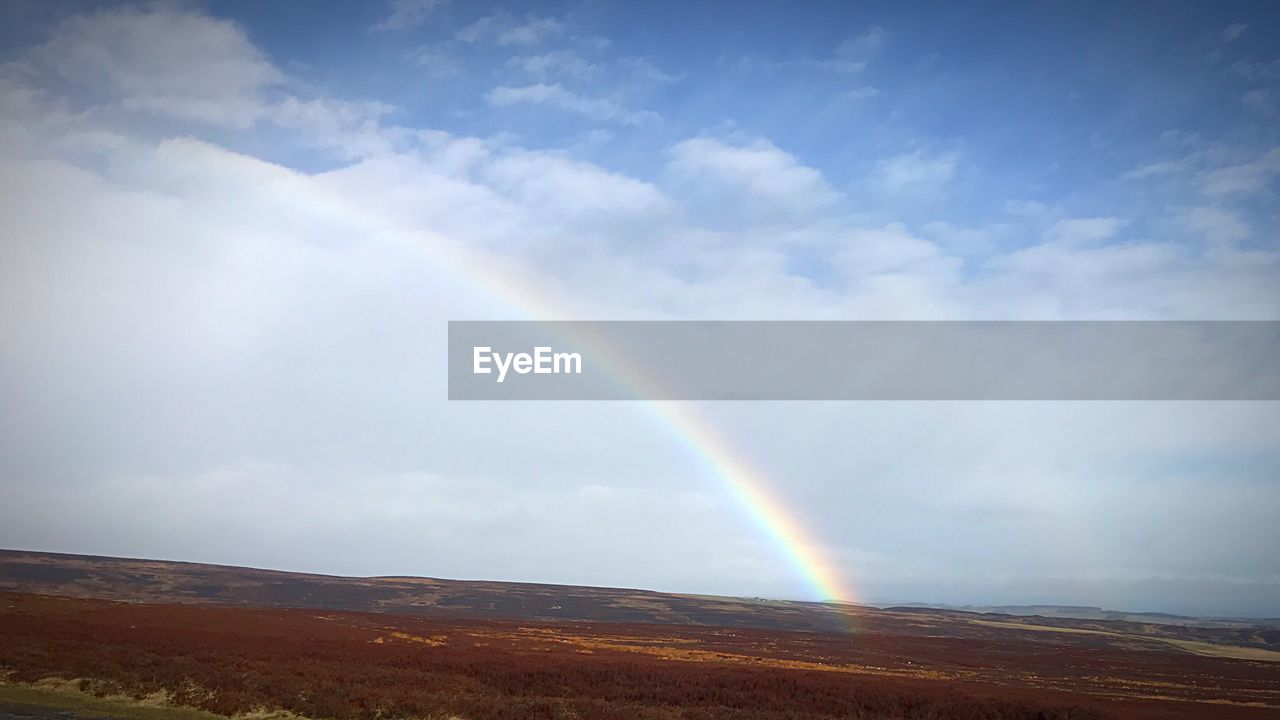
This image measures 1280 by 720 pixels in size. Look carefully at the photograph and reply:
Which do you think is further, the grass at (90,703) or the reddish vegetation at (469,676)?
the reddish vegetation at (469,676)

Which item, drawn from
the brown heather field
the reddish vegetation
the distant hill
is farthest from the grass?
the distant hill

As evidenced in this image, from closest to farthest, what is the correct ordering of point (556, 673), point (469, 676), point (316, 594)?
point (469, 676) → point (556, 673) → point (316, 594)

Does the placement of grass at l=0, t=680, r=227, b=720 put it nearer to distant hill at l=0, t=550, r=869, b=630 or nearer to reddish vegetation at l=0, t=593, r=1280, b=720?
reddish vegetation at l=0, t=593, r=1280, b=720

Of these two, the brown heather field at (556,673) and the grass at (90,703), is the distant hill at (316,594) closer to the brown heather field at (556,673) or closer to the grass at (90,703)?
the brown heather field at (556,673)

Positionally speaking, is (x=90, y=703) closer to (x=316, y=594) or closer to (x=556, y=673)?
(x=556, y=673)

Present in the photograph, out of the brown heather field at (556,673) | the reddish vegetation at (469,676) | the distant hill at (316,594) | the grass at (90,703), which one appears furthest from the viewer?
the distant hill at (316,594)

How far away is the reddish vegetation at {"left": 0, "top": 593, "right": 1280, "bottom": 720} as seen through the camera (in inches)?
1216

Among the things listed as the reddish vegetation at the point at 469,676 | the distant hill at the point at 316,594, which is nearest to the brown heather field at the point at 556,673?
the reddish vegetation at the point at 469,676

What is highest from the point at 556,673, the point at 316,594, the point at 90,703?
the point at 90,703

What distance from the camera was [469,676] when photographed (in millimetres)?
39938

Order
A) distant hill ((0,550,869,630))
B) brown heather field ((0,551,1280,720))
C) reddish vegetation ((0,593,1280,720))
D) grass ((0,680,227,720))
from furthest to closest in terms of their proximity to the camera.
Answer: distant hill ((0,550,869,630))
reddish vegetation ((0,593,1280,720))
brown heather field ((0,551,1280,720))
grass ((0,680,227,720))

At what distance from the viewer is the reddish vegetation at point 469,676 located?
101 ft

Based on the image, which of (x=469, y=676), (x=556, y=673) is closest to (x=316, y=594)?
(x=469, y=676)

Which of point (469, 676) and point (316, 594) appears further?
point (316, 594)
